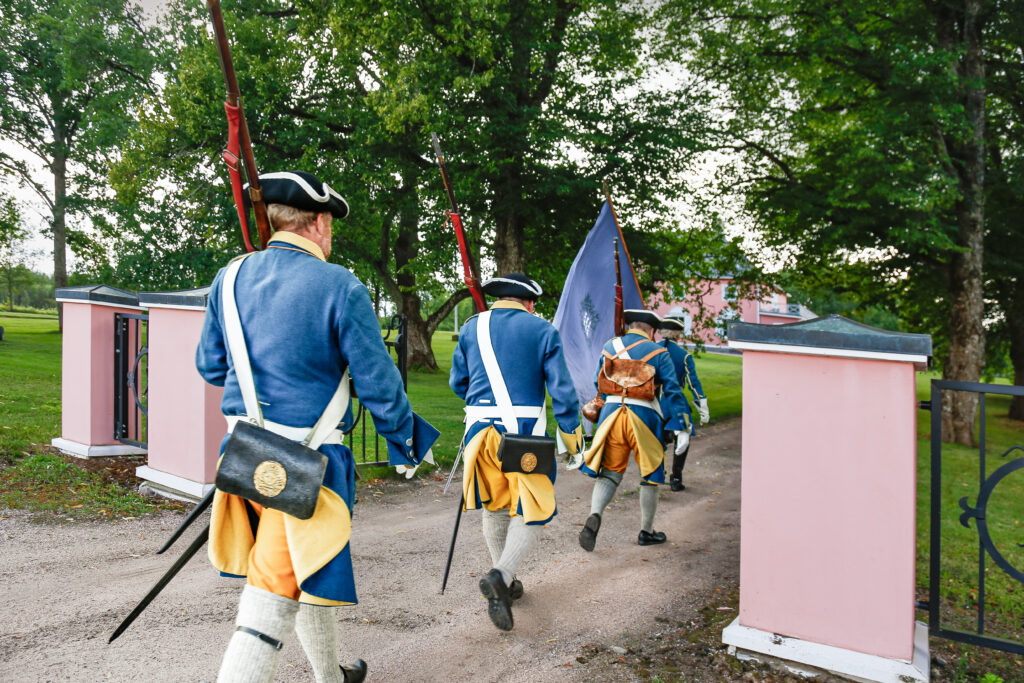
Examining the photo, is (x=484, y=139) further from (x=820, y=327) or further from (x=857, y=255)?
(x=820, y=327)

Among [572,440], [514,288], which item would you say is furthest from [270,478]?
[572,440]

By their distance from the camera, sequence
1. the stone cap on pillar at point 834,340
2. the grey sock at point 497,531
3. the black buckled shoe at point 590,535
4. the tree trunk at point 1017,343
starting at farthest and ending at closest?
the tree trunk at point 1017,343, the black buckled shoe at point 590,535, the grey sock at point 497,531, the stone cap on pillar at point 834,340

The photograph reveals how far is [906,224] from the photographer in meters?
12.9

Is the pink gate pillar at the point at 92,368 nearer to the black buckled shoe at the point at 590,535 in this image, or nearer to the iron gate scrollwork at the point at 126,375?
the iron gate scrollwork at the point at 126,375

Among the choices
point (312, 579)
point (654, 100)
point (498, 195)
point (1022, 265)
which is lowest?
point (312, 579)

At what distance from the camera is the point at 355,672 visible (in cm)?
296

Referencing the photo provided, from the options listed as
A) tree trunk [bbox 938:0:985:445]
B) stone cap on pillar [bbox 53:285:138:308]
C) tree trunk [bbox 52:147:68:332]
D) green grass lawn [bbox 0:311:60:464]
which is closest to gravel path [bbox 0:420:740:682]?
stone cap on pillar [bbox 53:285:138:308]

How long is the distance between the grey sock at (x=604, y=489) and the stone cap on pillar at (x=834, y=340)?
7.43 ft

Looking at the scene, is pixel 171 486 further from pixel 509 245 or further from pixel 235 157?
pixel 509 245

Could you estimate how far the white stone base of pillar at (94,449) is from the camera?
22.5ft

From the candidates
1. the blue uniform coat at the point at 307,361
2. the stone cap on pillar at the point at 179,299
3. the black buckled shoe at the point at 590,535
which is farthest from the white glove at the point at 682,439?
the blue uniform coat at the point at 307,361

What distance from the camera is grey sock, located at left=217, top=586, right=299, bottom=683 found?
2.23 m

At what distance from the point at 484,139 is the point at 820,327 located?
11.4m

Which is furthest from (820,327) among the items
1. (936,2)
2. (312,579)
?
(936,2)
